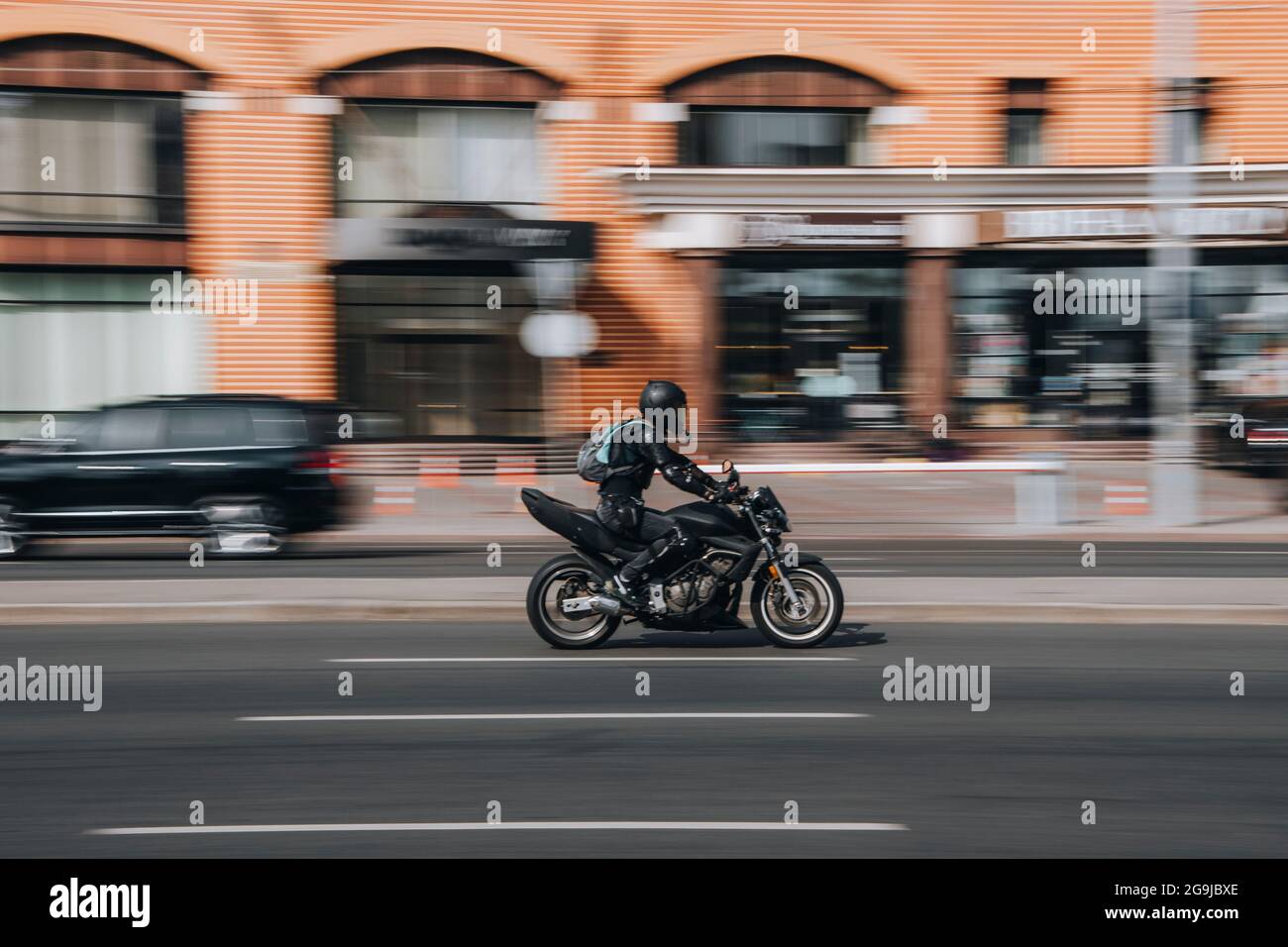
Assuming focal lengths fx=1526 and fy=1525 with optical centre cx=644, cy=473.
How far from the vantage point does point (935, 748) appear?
7.23 meters

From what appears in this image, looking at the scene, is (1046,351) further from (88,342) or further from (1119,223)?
(88,342)

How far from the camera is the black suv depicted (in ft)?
52.2

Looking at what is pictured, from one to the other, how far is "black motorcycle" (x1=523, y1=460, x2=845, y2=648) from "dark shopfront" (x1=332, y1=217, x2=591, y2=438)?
1616cm

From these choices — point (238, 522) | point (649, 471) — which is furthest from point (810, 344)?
point (649, 471)

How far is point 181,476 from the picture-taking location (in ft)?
52.6

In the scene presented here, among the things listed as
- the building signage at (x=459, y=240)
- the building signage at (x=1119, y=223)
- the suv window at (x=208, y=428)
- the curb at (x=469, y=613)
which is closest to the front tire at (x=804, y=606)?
the curb at (x=469, y=613)

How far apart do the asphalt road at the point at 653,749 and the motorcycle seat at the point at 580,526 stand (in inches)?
27.6

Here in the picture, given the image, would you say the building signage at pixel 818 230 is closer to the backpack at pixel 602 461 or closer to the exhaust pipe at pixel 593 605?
the backpack at pixel 602 461

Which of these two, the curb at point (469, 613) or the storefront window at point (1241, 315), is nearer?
the curb at point (469, 613)

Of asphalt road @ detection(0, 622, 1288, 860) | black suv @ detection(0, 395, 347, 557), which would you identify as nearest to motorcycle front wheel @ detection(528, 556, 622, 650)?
asphalt road @ detection(0, 622, 1288, 860)

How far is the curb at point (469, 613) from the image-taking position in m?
11.1

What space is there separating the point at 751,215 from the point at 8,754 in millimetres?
20317
